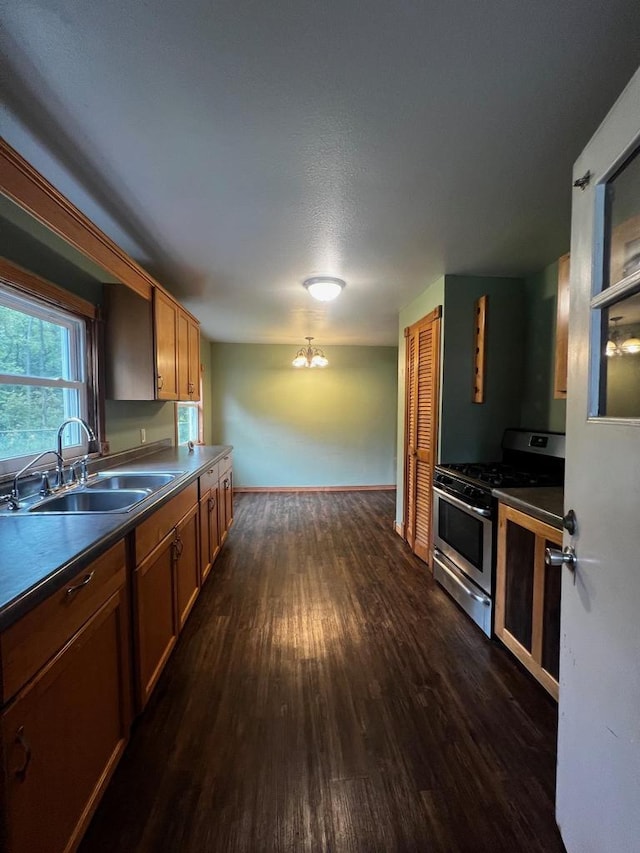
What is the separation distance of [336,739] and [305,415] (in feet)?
15.7

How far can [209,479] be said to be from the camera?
9.25 ft

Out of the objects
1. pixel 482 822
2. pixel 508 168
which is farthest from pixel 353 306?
pixel 482 822

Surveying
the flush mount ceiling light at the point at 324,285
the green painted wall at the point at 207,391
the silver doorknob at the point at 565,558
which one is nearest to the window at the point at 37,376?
the flush mount ceiling light at the point at 324,285

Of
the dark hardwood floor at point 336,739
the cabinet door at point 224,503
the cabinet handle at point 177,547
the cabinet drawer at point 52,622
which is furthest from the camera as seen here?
the cabinet door at point 224,503

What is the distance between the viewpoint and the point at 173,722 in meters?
1.53

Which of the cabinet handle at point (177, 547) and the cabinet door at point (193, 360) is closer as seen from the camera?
the cabinet handle at point (177, 547)

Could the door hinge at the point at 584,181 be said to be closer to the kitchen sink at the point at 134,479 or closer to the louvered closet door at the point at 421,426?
the louvered closet door at the point at 421,426

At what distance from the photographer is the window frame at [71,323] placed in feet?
5.59

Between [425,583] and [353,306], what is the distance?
2.66 meters

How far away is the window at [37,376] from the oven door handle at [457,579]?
2.64 meters

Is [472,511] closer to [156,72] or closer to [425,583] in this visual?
[425,583]

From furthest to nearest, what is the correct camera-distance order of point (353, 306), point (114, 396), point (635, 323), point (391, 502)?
point (391, 502), point (353, 306), point (114, 396), point (635, 323)

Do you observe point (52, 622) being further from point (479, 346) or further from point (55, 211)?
point (479, 346)

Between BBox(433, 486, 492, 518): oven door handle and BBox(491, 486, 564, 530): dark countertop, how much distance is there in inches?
4.9
